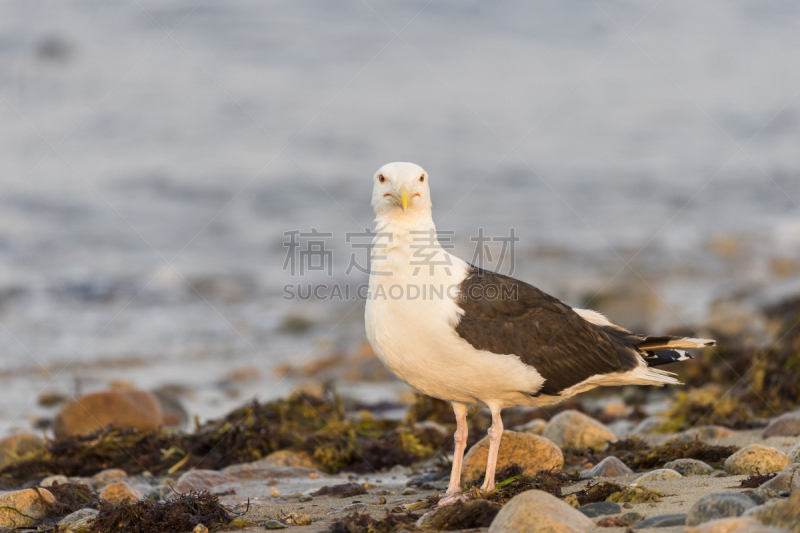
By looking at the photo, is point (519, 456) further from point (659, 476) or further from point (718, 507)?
point (718, 507)

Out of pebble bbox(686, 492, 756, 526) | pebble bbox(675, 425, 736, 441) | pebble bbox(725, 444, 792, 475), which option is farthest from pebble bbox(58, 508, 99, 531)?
pebble bbox(675, 425, 736, 441)

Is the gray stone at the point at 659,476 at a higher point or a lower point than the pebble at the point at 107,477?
higher

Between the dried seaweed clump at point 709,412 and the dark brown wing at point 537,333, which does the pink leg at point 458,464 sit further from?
the dried seaweed clump at point 709,412

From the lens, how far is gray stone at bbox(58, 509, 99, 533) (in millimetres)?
4426

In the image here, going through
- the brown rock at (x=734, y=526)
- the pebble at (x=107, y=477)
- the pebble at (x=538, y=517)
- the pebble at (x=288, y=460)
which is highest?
the brown rock at (x=734, y=526)

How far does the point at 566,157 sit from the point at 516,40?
585 centimetres

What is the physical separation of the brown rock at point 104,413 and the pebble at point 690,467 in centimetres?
471

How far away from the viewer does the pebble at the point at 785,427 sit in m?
5.92

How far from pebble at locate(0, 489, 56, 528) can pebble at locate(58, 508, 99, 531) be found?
8.3 inches

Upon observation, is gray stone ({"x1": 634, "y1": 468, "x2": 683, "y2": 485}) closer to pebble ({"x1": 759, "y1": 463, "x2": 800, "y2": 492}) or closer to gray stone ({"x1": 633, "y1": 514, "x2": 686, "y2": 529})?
pebble ({"x1": 759, "y1": 463, "x2": 800, "y2": 492})

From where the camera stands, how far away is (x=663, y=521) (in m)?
3.55

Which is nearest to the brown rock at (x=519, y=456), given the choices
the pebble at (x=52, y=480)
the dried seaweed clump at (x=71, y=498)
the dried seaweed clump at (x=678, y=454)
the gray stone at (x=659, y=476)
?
the dried seaweed clump at (x=678, y=454)

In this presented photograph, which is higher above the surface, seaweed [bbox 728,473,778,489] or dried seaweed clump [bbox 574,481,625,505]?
seaweed [bbox 728,473,778,489]

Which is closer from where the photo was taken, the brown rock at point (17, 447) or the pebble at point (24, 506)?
the pebble at point (24, 506)
